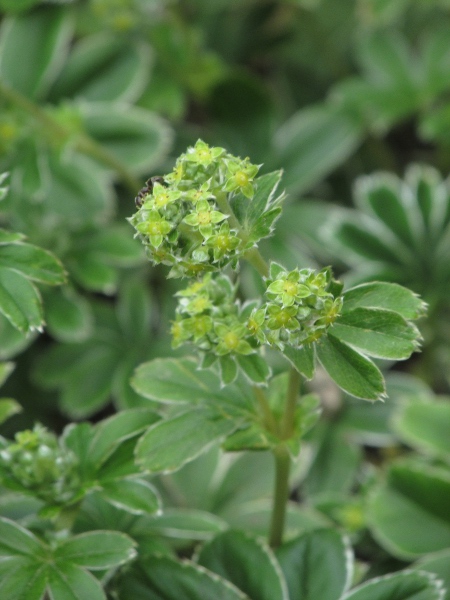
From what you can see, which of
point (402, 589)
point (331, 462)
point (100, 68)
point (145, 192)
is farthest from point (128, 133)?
point (402, 589)

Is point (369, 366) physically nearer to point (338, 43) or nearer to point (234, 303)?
point (234, 303)

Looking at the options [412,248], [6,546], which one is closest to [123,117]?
[412,248]

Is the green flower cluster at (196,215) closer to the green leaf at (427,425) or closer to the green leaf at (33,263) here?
the green leaf at (33,263)

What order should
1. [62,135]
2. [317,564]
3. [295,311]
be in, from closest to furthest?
[295,311]
[317,564]
[62,135]

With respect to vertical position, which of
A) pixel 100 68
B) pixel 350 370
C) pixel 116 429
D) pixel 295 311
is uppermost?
pixel 100 68

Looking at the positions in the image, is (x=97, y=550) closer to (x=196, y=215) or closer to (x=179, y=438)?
(x=179, y=438)

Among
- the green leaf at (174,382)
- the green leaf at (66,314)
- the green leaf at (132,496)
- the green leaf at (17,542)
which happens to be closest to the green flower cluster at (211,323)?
the green leaf at (174,382)
